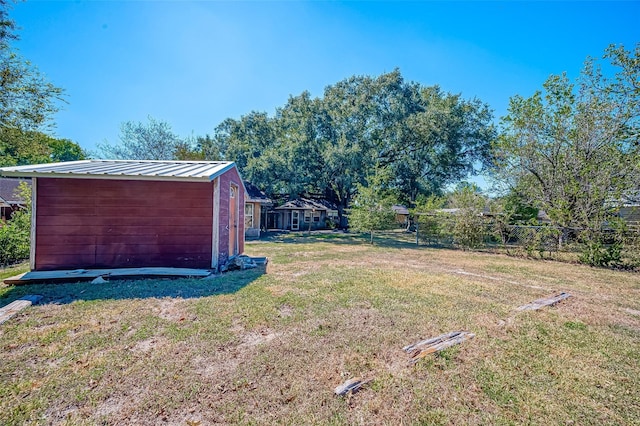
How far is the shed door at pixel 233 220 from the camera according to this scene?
8560 mm

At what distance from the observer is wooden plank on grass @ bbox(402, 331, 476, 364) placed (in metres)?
3.12

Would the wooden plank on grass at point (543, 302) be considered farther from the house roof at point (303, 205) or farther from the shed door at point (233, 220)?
the house roof at point (303, 205)

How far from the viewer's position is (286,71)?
37.7 feet

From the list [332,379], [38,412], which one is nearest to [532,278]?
[332,379]

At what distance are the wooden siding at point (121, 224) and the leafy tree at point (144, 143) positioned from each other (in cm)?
1948

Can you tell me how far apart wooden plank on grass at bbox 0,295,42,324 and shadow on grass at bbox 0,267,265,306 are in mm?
138

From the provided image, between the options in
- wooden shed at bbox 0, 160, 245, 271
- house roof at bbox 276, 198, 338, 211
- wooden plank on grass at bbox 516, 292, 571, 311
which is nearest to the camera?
wooden plank on grass at bbox 516, 292, 571, 311

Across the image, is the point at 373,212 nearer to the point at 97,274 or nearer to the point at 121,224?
the point at 121,224

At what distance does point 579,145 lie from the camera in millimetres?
12906

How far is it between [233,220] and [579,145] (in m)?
15.8

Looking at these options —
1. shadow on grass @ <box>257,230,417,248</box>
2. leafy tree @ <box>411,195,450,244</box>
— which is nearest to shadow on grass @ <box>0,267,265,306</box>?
shadow on grass @ <box>257,230,417,248</box>

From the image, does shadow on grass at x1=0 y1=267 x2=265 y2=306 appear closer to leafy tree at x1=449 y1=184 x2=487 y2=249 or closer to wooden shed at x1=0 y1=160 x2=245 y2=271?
wooden shed at x1=0 y1=160 x2=245 y2=271

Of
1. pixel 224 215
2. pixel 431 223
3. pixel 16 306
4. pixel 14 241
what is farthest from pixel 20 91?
pixel 431 223

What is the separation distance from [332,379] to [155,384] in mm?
1606
